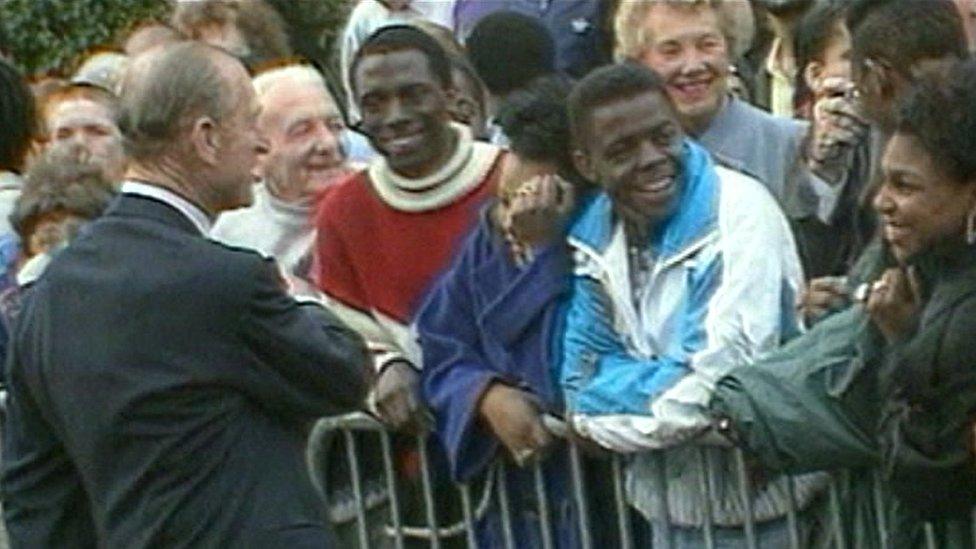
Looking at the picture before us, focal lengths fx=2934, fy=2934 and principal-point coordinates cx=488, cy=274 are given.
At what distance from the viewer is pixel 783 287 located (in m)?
6.59

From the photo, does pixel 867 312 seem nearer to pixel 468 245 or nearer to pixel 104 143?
pixel 468 245

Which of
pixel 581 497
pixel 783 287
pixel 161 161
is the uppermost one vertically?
pixel 161 161

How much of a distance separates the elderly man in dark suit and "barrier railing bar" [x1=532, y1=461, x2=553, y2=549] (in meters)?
0.83

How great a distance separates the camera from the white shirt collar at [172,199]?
620 centimetres

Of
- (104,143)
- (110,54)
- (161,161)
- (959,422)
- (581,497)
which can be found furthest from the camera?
(110,54)

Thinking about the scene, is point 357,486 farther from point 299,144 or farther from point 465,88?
point 465,88

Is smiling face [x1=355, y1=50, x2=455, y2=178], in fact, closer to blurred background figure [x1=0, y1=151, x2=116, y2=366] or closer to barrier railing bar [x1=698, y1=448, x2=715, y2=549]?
blurred background figure [x1=0, y1=151, x2=116, y2=366]

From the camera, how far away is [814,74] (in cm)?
755

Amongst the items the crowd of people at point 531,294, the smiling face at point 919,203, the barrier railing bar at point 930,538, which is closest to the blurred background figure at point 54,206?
the crowd of people at point 531,294

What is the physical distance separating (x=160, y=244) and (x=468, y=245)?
133cm

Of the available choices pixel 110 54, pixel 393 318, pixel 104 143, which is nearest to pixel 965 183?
pixel 393 318

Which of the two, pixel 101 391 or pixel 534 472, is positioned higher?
pixel 101 391

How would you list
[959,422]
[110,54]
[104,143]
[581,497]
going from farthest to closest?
[110,54]
[104,143]
[581,497]
[959,422]

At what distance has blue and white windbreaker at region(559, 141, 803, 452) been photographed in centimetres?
652
